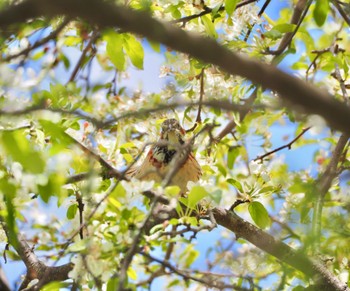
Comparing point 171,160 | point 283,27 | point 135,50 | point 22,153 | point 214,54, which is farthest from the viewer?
point 171,160

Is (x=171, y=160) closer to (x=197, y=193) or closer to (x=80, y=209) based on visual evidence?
(x=80, y=209)

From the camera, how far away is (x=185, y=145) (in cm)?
210

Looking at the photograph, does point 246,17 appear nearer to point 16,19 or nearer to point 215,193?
point 215,193

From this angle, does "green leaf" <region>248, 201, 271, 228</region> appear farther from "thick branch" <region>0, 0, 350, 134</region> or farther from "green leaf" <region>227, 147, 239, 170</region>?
"thick branch" <region>0, 0, 350, 134</region>

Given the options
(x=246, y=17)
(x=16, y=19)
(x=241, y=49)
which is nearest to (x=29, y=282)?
(x=241, y=49)

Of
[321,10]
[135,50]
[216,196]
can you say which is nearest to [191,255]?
[135,50]

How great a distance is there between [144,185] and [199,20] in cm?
171

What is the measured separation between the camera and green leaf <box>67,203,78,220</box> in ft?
11.0

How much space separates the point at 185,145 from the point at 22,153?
20.0 inches

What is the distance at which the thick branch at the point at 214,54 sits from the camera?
4.30 feet

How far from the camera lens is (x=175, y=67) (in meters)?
4.19

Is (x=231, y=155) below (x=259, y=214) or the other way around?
the other way around

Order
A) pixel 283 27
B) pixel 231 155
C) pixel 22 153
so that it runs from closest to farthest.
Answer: pixel 22 153 → pixel 283 27 → pixel 231 155

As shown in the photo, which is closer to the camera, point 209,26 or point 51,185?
point 51,185
